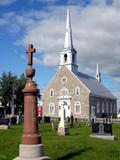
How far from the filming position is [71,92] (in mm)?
70000

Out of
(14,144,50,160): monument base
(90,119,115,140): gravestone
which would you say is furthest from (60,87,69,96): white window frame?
(14,144,50,160): monument base

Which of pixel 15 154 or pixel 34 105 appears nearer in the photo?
pixel 34 105

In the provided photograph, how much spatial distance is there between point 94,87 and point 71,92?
18.9 feet

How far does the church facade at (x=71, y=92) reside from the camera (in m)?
67.9

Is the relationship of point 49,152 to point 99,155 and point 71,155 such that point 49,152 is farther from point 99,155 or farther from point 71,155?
point 99,155

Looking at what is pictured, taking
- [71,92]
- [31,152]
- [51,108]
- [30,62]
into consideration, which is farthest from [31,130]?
[51,108]

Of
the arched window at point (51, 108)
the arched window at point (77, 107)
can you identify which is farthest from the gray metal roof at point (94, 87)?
the arched window at point (51, 108)

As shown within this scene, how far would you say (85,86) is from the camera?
6819cm

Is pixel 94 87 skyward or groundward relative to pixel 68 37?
groundward

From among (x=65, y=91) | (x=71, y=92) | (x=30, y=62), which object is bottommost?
(x=30, y=62)

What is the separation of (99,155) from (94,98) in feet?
175

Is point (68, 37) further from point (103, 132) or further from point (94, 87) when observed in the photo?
point (103, 132)

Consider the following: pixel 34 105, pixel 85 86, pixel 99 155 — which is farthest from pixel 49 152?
pixel 85 86

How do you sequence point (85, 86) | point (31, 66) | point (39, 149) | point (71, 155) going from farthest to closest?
point (85, 86) → point (71, 155) → point (31, 66) → point (39, 149)
